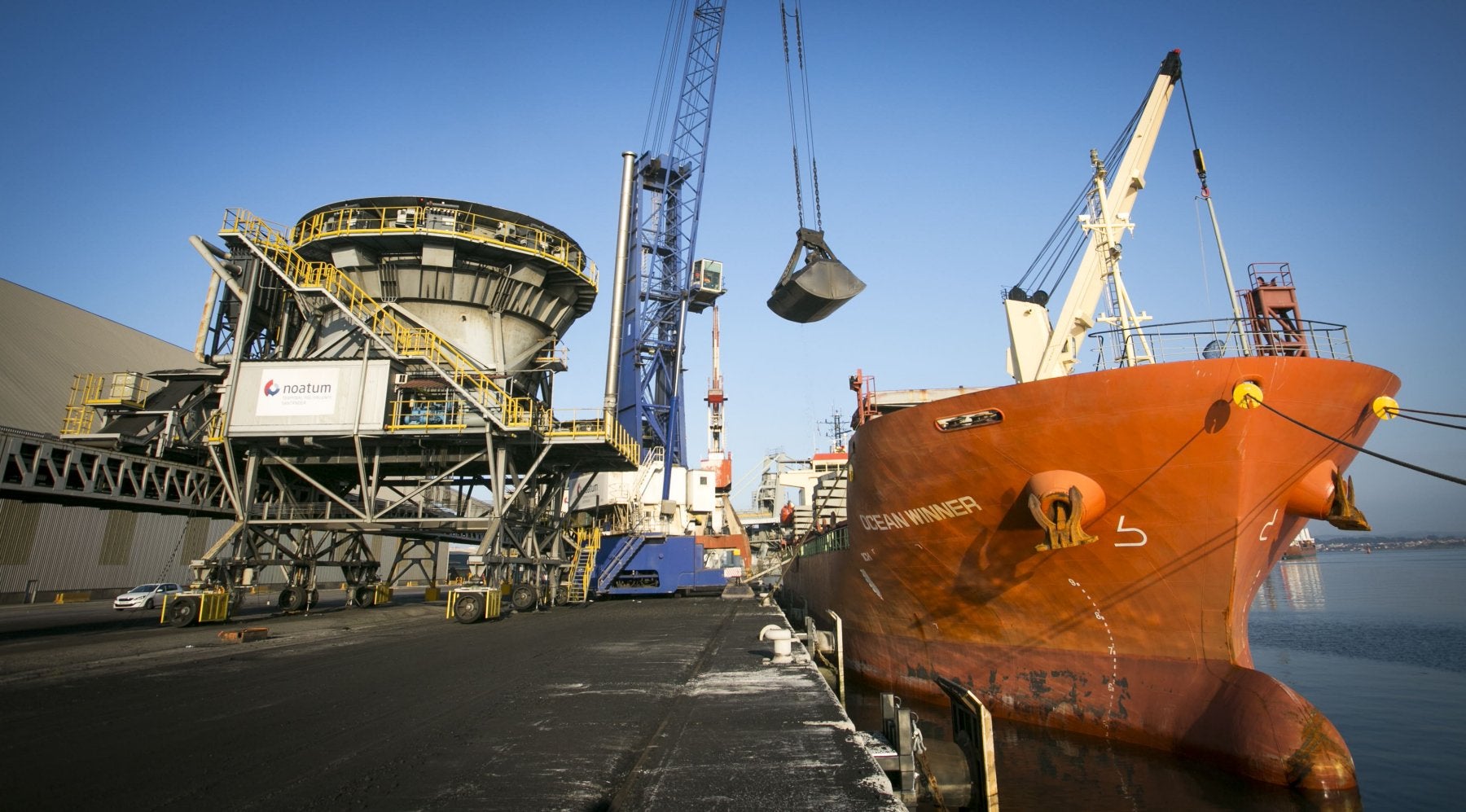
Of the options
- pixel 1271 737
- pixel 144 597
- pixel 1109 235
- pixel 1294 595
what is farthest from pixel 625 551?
pixel 1294 595

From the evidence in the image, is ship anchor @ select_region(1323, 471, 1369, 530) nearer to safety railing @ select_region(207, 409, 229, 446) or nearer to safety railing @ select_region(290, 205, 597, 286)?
safety railing @ select_region(290, 205, 597, 286)

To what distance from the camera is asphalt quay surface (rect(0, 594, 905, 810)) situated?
16.3 feet

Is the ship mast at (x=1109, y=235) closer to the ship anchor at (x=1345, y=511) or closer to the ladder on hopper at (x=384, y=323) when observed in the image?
the ship anchor at (x=1345, y=511)

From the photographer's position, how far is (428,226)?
2481 centimetres

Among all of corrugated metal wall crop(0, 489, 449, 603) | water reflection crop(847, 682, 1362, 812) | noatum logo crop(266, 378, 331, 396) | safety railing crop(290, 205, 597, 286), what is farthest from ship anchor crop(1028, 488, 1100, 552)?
corrugated metal wall crop(0, 489, 449, 603)

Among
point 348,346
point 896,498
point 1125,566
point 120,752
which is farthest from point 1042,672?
point 348,346

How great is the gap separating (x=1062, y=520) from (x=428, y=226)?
75.5ft

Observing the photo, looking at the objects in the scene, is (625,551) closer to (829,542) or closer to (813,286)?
(829,542)

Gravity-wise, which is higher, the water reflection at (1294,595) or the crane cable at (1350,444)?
the crane cable at (1350,444)

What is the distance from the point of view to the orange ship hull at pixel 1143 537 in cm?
950

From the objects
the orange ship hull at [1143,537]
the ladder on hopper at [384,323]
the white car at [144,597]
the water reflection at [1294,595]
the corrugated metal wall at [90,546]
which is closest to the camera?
the orange ship hull at [1143,537]

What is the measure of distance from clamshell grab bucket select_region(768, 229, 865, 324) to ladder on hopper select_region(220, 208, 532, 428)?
33.0 ft

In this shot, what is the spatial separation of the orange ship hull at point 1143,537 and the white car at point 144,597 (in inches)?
1154

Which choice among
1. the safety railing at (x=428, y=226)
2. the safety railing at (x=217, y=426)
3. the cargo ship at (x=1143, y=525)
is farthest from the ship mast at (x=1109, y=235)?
the safety railing at (x=217, y=426)
